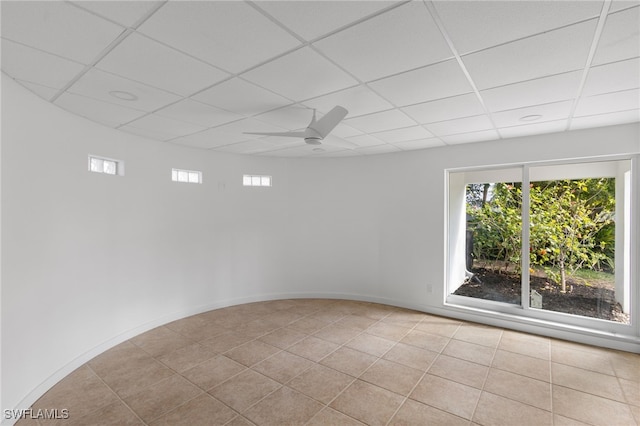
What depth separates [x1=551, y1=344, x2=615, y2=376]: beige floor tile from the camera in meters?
3.15

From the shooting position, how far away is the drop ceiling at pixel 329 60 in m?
1.58

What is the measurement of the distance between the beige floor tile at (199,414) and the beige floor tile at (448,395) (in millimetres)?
1608

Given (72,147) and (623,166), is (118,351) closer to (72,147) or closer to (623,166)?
(72,147)

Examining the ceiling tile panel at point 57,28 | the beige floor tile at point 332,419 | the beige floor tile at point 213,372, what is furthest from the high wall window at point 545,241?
the ceiling tile panel at point 57,28

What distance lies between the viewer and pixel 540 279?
4273mm

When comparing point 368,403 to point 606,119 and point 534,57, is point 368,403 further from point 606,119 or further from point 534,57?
point 606,119

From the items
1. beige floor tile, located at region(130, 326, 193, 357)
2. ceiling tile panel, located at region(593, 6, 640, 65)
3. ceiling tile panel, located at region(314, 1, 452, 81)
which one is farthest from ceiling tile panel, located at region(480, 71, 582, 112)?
beige floor tile, located at region(130, 326, 193, 357)

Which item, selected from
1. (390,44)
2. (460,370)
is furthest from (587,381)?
(390,44)

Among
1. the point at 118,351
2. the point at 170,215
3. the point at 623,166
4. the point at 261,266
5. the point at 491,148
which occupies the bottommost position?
the point at 118,351

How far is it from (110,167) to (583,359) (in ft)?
19.4

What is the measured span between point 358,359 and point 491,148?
340 cm

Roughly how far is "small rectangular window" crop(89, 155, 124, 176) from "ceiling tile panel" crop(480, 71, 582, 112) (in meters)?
4.10

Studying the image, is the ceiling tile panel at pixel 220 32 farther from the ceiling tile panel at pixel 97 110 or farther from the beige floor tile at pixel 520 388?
the beige floor tile at pixel 520 388

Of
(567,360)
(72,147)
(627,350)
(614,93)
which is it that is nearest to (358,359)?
(567,360)
